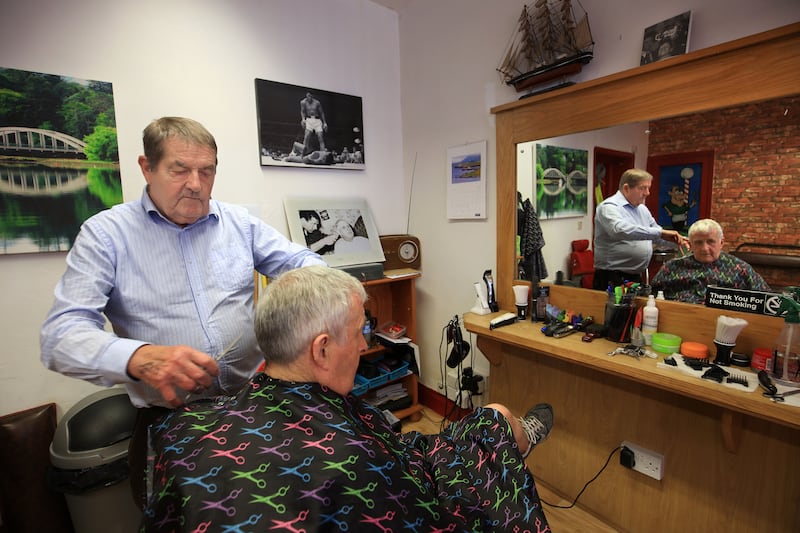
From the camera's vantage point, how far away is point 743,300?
136cm

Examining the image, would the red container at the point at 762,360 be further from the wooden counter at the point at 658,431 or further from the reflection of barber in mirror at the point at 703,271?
the reflection of barber in mirror at the point at 703,271

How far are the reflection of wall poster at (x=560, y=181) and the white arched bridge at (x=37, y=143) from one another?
2.14m

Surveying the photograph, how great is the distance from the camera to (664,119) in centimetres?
149

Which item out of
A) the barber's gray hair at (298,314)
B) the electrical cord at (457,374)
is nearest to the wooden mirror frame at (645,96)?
the electrical cord at (457,374)

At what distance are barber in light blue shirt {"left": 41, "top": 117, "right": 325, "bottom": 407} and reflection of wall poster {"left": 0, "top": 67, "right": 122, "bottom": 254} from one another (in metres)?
0.74

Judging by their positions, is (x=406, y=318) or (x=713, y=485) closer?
(x=713, y=485)

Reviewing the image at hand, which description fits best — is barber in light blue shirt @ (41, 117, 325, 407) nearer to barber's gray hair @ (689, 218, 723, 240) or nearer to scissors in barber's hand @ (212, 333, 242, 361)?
scissors in barber's hand @ (212, 333, 242, 361)

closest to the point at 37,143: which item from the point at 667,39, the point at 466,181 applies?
the point at 466,181

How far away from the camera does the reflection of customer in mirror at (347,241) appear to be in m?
2.43

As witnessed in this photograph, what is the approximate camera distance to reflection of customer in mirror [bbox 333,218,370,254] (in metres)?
2.43

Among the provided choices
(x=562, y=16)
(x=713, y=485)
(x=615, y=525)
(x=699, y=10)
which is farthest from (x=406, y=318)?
(x=699, y=10)

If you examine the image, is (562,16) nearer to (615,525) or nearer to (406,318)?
(406,318)

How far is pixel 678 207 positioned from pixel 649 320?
466 mm

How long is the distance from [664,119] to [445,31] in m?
1.47
